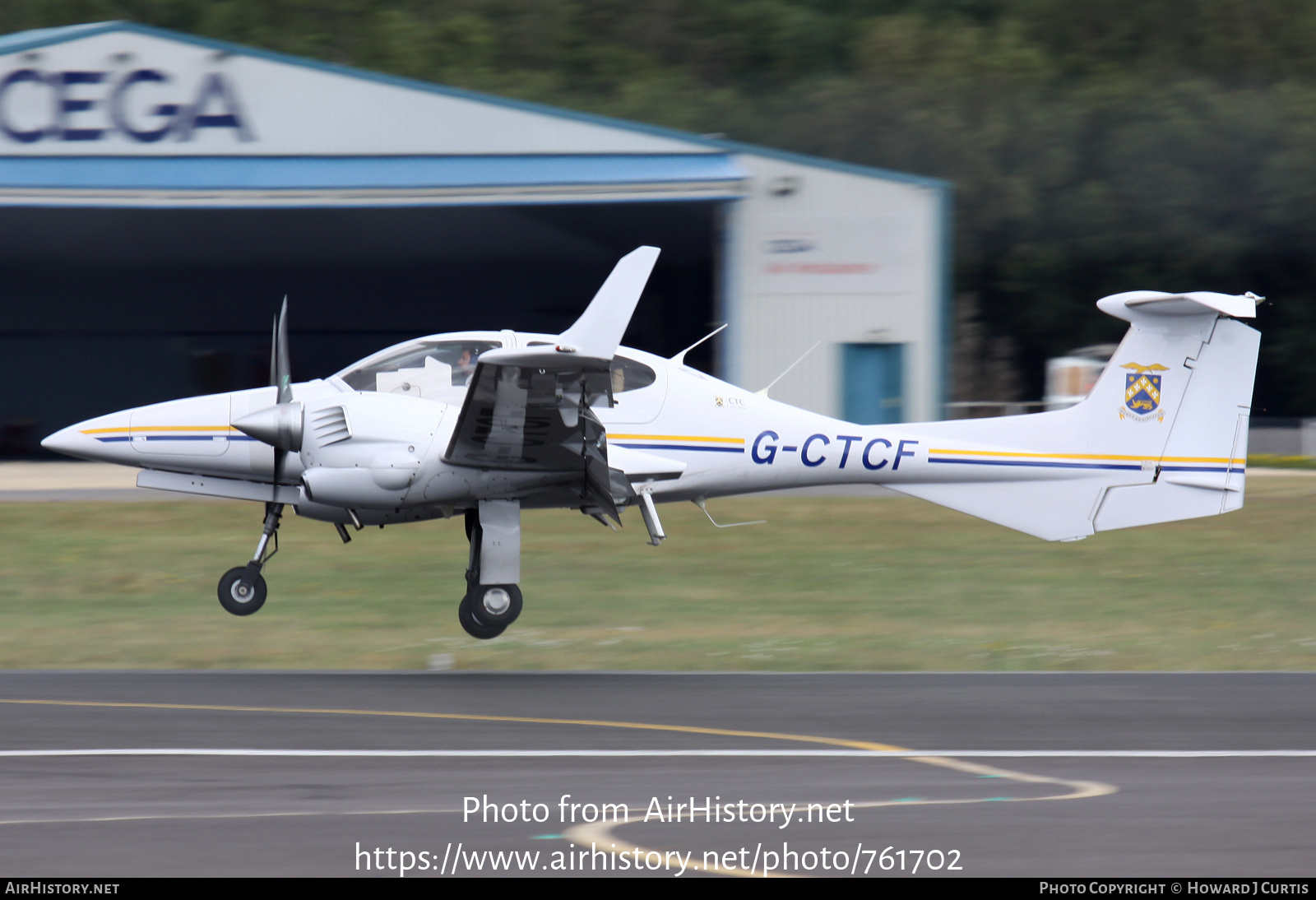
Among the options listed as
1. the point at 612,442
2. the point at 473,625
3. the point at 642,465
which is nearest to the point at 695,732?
the point at 473,625

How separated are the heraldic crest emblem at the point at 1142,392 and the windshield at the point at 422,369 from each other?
604 cm

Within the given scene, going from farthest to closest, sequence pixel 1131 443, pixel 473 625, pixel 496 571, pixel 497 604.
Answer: pixel 1131 443 < pixel 473 625 < pixel 497 604 < pixel 496 571

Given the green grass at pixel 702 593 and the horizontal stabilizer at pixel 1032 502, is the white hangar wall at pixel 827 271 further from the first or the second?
the horizontal stabilizer at pixel 1032 502

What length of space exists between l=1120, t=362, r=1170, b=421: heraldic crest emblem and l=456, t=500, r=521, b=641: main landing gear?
594cm

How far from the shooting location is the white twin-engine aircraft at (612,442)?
11.7 meters

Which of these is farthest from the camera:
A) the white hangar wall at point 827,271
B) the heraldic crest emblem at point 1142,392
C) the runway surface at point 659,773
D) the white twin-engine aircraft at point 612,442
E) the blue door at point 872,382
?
the blue door at point 872,382

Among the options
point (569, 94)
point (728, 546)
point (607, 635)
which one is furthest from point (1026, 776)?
point (569, 94)

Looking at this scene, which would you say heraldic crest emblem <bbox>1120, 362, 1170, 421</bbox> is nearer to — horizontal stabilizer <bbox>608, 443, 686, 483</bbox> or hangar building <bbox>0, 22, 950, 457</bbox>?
horizontal stabilizer <bbox>608, 443, 686, 483</bbox>

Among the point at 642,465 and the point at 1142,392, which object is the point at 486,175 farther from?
the point at 1142,392

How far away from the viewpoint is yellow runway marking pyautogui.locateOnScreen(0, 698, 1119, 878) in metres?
7.09

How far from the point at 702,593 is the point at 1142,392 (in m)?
5.36

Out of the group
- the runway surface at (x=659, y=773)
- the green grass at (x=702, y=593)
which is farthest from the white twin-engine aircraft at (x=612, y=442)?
the runway surface at (x=659, y=773)

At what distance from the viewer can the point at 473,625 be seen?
12469 mm

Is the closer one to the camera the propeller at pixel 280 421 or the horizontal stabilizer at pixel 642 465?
the propeller at pixel 280 421
